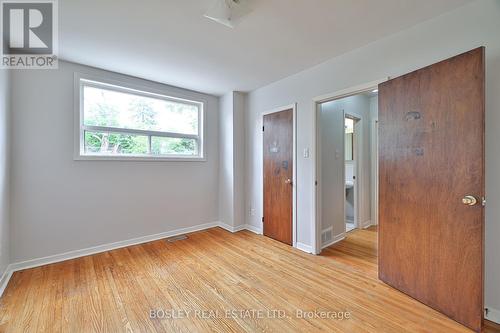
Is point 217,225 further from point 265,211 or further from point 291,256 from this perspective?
point 291,256

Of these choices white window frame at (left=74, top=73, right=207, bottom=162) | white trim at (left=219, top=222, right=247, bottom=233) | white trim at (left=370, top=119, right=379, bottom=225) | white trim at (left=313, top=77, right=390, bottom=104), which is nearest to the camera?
white trim at (left=313, top=77, right=390, bottom=104)

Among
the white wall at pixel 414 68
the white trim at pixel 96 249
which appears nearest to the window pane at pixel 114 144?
the white trim at pixel 96 249

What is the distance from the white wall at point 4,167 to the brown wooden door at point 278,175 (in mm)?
3046

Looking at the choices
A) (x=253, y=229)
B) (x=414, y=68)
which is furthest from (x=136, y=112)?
(x=414, y=68)

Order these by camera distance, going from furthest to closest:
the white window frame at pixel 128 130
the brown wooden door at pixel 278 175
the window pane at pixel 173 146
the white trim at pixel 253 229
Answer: the white trim at pixel 253 229, the window pane at pixel 173 146, the brown wooden door at pixel 278 175, the white window frame at pixel 128 130

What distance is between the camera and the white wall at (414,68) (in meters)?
1.59

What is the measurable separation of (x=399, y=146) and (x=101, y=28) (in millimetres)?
2996

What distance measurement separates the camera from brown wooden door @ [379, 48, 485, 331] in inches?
59.5

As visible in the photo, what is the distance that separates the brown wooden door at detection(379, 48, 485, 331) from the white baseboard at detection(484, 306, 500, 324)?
0.90 feet

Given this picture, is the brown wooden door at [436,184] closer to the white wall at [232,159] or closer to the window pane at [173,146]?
the white wall at [232,159]

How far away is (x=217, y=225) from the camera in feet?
13.5

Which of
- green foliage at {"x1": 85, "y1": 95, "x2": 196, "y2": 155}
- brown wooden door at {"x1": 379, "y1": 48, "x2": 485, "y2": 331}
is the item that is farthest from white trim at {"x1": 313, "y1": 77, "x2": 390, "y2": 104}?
green foliage at {"x1": 85, "y1": 95, "x2": 196, "y2": 155}

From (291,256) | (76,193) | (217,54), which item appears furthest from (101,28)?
(291,256)

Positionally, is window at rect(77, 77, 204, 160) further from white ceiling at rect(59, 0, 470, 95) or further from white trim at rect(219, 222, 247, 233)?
white trim at rect(219, 222, 247, 233)
